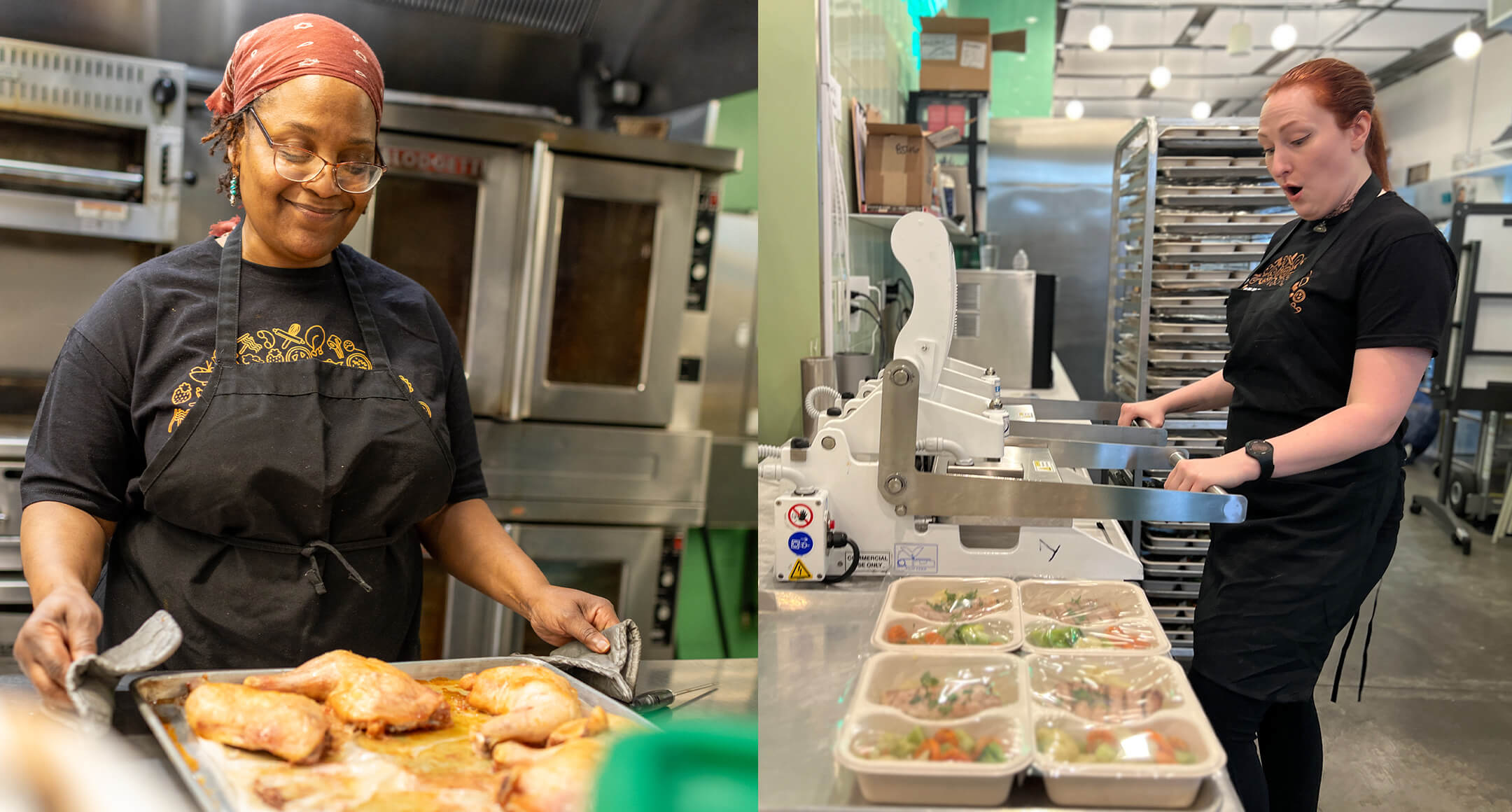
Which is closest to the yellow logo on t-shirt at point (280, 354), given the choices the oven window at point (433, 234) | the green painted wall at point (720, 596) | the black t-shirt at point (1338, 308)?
the black t-shirt at point (1338, 308)

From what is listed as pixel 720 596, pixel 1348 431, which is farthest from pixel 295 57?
pixel 720 596

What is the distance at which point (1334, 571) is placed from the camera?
1646mm

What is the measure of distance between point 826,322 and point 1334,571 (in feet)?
4.71

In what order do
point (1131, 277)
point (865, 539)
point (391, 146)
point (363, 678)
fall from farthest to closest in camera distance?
1. point (1131, 277)
2. point (391, 146)
3. point (865, 539)
4. point (363, 678)

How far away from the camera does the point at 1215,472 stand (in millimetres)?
1545

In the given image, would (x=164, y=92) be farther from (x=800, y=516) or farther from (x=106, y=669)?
(x=106, y=669)

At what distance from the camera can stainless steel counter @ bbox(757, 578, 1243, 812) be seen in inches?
41.3

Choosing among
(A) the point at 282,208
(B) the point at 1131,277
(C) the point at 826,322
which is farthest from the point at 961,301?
(A) the point at 282,208

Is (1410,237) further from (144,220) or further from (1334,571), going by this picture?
(144,220)

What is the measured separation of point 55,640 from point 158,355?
0.42m

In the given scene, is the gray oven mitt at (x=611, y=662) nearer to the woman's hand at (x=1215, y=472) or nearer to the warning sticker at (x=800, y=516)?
the warning sticker at (x=800, y=516)

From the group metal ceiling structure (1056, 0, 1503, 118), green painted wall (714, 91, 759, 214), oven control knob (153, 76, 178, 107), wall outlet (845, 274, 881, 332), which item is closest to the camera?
oven control knob (153, 76, 178, 107)

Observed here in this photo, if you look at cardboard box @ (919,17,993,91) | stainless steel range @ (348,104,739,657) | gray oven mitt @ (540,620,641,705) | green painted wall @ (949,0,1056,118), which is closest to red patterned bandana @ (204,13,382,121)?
gray oven mitt @ (540,620,641,705)

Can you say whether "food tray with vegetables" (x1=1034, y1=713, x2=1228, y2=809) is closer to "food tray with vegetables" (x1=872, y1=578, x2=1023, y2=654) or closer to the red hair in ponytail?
"food tray with vegetables" (x1=872, y1=578, x2=1023, y2=654)
